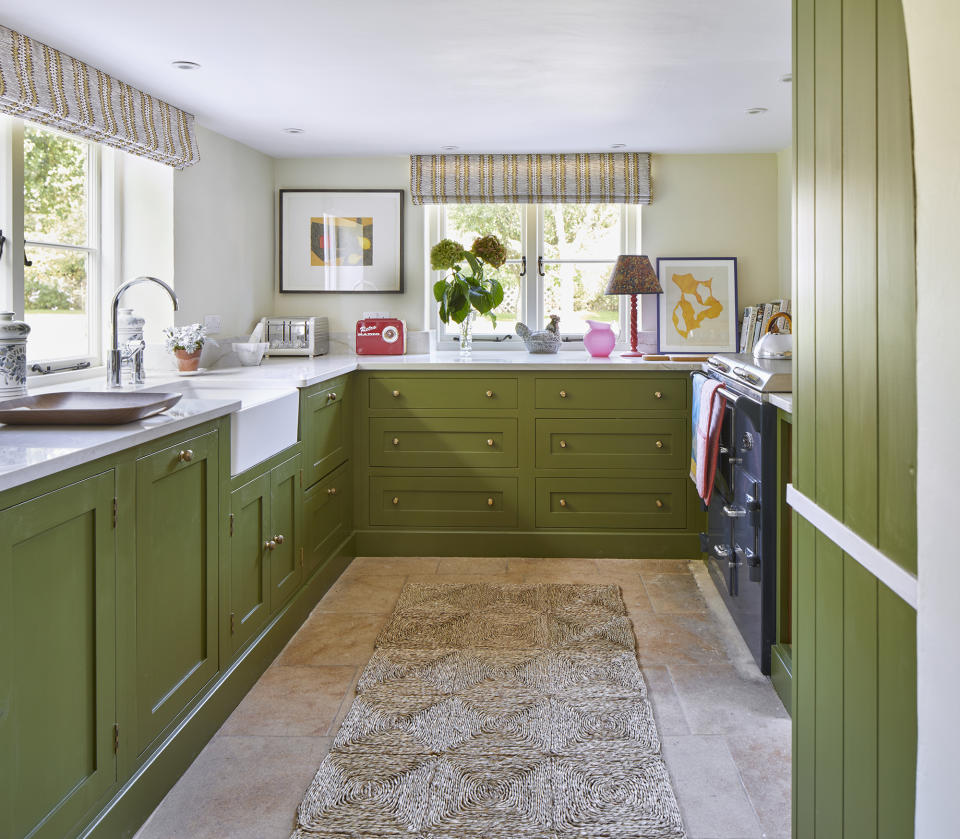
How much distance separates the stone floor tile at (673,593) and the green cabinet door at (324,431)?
1.49 metres

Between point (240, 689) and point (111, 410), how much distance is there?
1072mm

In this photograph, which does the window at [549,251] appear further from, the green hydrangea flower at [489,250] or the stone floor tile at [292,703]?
the stone floor tile at [292,703]

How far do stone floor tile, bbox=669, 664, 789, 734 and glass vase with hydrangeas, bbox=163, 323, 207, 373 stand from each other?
7.74 ft

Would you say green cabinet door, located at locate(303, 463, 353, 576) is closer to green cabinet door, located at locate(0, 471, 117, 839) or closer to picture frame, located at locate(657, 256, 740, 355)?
green cabinet door, located at locate(0, 471, 117, 839)

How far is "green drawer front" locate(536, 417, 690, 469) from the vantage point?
4.14 m

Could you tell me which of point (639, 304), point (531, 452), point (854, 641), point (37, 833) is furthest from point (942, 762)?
point (639, 304)

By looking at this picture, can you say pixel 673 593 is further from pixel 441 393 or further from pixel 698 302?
pixel 698 302

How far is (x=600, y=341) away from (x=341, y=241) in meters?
1.59

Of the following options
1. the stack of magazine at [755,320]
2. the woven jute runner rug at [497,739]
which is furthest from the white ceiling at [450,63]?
the woven jute runner rug at [497,739]

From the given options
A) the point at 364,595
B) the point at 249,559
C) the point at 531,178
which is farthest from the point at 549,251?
the point at 249,559

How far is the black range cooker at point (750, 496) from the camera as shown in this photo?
2648mm

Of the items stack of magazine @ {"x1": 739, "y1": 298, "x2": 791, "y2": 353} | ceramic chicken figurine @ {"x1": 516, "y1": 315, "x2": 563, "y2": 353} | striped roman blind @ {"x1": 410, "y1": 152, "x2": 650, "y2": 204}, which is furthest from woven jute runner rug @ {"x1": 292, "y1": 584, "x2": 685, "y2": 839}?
striped roman blind @ {"x1": 410, "y1": 152, "x2": 650, "y2": 204}

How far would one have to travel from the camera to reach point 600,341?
178 inches

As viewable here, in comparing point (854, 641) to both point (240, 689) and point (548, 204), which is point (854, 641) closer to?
point (240, 689)
